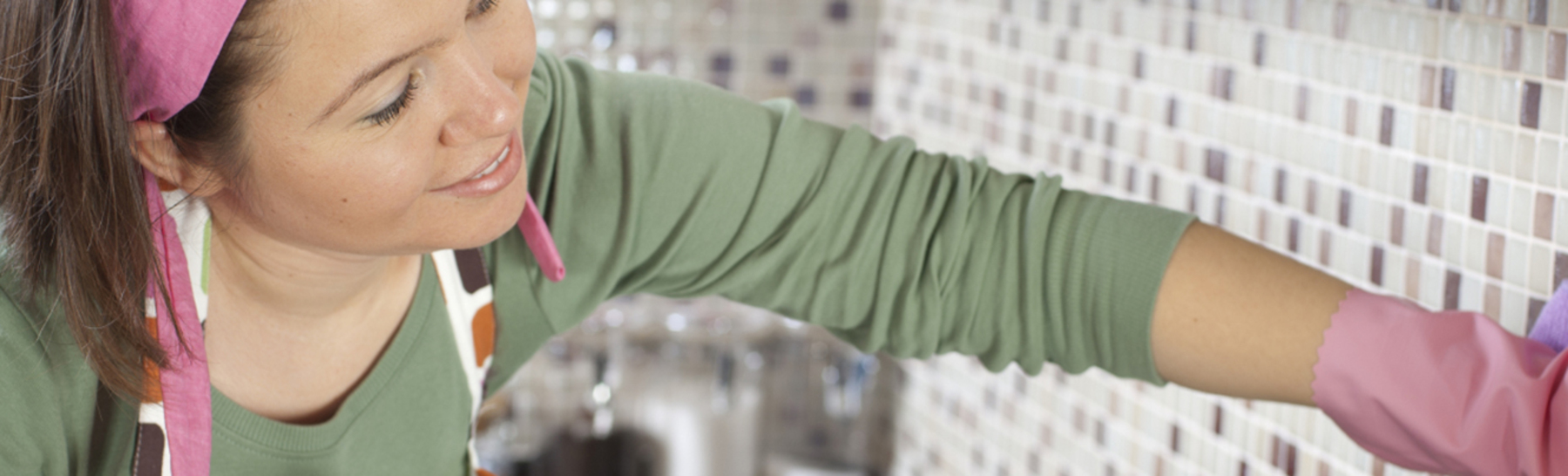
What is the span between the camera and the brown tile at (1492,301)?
30.6 inches

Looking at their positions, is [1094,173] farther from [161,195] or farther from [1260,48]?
[161,195]

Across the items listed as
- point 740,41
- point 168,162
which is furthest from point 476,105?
point 740,41

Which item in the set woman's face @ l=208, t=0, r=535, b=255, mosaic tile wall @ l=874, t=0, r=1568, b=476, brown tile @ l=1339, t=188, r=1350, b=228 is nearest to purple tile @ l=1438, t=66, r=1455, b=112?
mosaic tile wall @ l=874, t=0, r=1568, b=476

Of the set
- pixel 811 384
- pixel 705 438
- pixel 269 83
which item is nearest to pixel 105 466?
pixel 269 83

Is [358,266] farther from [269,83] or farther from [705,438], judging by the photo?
[705,438]

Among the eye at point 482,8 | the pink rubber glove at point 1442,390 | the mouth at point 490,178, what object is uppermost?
the eye at point 482,8

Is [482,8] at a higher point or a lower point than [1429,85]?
higher

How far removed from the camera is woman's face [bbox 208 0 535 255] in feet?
2.12

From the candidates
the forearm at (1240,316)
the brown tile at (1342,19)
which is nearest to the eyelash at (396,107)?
the forearm at (1240,316)

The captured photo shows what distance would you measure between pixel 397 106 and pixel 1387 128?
60 cm

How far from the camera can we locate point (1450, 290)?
2.68 feet

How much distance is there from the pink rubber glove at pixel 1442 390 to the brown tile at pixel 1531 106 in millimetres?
112

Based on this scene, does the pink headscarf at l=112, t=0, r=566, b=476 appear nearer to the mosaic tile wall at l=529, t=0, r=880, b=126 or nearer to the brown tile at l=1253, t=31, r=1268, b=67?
the brown tile at l=1253, t=31, r=1268, b=67

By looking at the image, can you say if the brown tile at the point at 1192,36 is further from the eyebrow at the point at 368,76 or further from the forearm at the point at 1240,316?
the eyebrow at the point at 368,76
